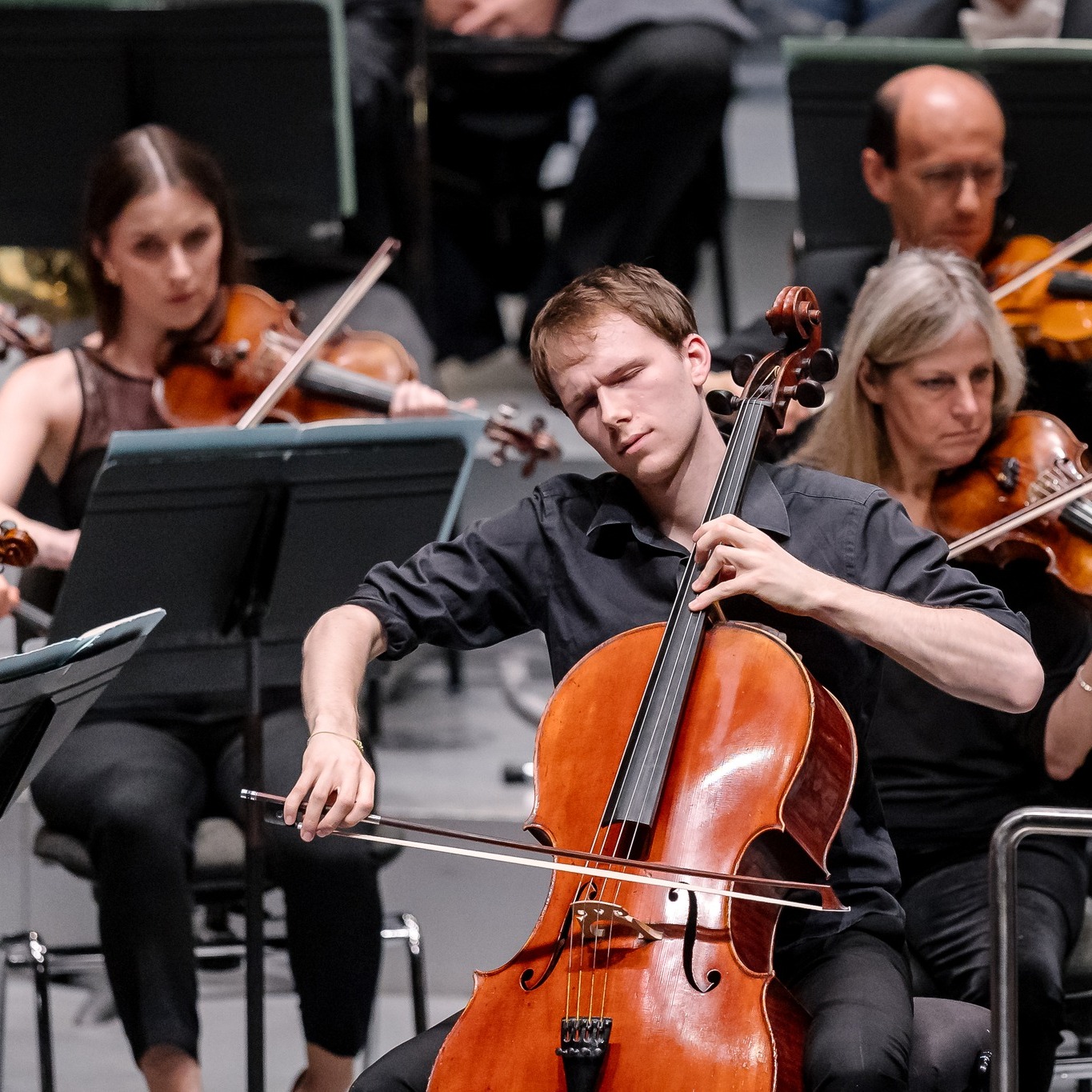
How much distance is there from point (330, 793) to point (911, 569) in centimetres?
55

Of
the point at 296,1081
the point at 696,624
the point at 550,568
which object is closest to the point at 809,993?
the point at 696,624

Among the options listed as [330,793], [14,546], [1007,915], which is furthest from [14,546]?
[1007,915]

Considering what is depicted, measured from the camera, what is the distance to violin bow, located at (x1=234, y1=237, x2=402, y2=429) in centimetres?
233

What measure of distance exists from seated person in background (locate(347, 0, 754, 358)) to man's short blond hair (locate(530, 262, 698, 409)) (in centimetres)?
142

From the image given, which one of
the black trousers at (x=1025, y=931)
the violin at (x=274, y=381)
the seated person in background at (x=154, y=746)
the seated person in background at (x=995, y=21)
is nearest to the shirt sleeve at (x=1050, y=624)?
the black trousers at (x=1025, y=931)

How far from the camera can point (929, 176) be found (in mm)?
2426

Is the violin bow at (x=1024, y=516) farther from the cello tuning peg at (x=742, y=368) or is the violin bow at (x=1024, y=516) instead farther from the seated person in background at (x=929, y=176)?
the seated person in background at (x=929, y=176)

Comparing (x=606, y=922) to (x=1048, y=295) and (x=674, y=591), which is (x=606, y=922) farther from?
(x=1048, y=295)

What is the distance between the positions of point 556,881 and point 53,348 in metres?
1.50

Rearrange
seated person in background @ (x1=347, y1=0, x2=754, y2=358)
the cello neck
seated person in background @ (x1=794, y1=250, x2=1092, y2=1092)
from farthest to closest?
seated person in background @ (x1=347, y1=0, x2=754, y2=358) → seated person in background @ (x1=794, y1=250, x2=1092, y2=1092) → the cello neck

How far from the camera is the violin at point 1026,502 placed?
1.88m

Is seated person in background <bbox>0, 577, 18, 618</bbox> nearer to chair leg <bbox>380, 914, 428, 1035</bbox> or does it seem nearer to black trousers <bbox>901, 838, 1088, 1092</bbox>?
chair leg <bbox>380, 914, 428, 1035</bbox>

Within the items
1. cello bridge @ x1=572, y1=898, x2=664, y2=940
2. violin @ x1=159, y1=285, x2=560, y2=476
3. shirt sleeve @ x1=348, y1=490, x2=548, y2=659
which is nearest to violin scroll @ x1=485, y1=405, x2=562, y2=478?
violin @ x1=159, y1=285, x2=560, y2=476

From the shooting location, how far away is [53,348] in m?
2.58
